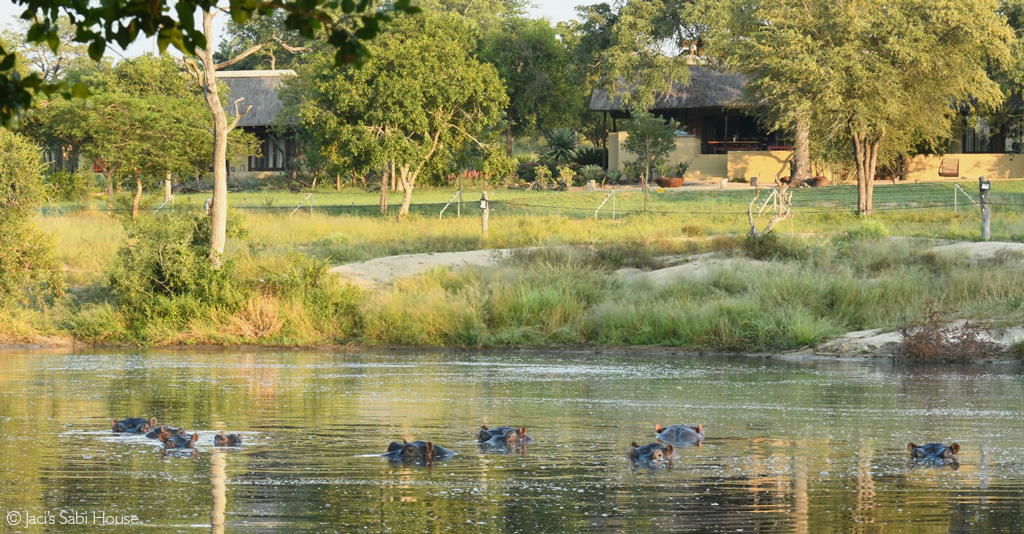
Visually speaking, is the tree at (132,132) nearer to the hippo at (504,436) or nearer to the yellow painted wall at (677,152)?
the yellow painted wall at (677,152)

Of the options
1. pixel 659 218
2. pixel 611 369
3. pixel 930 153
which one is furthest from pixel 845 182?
pixel 611 369

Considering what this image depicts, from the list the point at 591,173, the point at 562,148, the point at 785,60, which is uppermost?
the point at 785,60

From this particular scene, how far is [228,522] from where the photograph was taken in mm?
8703

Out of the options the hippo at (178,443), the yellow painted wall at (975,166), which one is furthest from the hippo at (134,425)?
the yellow painted wall at (975,166)

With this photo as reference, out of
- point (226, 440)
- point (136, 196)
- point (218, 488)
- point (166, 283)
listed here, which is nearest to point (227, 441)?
point (226, 440)

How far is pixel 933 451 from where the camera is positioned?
10977 mm

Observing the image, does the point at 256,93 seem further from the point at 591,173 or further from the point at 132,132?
the point at 132,132

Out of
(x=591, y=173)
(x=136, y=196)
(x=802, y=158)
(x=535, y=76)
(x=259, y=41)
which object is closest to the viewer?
(x=136, y=196)

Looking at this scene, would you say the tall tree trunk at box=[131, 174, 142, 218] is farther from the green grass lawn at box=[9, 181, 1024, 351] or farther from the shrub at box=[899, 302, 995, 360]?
the shrub at box=[899, 302, 995, 360]

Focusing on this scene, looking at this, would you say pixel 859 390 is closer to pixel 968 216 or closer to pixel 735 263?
pixel 735 263

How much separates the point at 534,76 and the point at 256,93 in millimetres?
12926

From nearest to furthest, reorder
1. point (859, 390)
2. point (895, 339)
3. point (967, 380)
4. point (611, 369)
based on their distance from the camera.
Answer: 1. point (859, 390)
2. point (967, 380)
3. point (611, 369)
4. point (895, 339)

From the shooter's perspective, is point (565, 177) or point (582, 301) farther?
point (565, 177)

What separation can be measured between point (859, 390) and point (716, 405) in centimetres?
257
